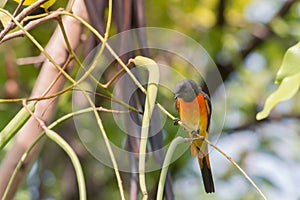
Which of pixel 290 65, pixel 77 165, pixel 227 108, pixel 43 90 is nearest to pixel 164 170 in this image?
pixel 77 165

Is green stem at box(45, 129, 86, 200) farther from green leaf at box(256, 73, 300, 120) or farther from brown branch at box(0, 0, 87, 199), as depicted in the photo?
brown branch at box(0, 0, 87, 199)

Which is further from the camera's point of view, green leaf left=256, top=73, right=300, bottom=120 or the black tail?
the black tail

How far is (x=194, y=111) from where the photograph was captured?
23.2 inches

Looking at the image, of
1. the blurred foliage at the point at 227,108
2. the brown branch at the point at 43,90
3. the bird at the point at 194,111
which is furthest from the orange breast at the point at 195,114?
the blurred foliage at the point at 227,108

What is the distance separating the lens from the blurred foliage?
1.61 metres

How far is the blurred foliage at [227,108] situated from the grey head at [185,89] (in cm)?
84

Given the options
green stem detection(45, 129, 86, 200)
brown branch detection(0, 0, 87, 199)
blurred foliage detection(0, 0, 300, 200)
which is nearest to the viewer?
green stem detection(45, 129, 86, 200)

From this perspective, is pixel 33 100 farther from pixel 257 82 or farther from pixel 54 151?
pixel 257 82

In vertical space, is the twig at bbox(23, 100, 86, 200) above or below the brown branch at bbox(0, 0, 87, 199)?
below

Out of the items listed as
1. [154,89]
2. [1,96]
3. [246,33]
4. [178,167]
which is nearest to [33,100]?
[154,89]

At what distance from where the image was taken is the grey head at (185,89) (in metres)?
0.58

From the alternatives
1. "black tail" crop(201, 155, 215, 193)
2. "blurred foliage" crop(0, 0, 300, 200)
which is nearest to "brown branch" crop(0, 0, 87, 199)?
"black tail" crop(201, 155, 215, 193)

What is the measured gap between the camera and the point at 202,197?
1760 mm

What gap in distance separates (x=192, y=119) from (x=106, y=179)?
116 centimetres
